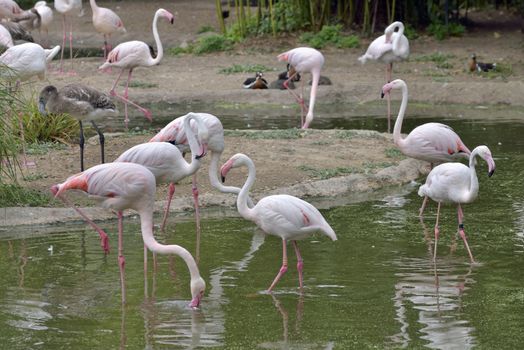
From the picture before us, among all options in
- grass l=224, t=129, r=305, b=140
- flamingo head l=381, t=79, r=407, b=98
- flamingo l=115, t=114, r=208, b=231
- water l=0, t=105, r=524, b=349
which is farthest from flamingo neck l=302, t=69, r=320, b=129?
flamingo l=115, t=114, r=208, b=231

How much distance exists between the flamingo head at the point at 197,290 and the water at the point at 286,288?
0.05 meters

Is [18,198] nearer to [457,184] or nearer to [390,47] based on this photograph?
[457,184]

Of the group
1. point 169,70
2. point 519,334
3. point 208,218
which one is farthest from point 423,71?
point 519,334

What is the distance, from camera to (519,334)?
18.8 ft

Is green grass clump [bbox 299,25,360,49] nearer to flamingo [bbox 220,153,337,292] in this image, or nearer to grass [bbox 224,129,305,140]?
grass [bbox 224,129,305,140]

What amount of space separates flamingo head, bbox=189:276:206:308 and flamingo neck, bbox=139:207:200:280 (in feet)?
0.09

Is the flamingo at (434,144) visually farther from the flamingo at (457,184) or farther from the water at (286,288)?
the flamingo at (457,184)

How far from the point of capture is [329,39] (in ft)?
59.4

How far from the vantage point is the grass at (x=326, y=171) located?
386 inches

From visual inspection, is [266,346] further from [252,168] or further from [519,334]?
[252,168]

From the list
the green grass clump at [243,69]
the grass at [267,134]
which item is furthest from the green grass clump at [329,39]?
the grass at [267,134]

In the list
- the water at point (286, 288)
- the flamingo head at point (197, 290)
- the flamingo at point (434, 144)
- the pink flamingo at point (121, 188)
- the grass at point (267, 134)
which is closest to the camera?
the water at point (286, 288)

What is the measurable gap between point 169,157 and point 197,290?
5.63 feet

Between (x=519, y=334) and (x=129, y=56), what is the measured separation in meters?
8.39
